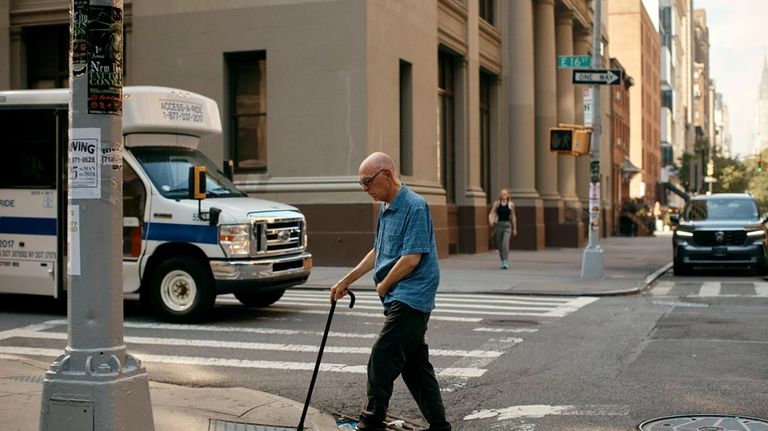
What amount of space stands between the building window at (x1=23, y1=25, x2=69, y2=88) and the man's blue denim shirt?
21569 millimetres

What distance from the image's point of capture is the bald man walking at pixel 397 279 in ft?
19.6

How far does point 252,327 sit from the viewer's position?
12055 mm

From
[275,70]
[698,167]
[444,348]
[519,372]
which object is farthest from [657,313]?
[698,167]

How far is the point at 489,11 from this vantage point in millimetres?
34594

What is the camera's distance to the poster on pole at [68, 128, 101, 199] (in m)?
5.55

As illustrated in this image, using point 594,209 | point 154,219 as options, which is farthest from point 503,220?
point 154,219

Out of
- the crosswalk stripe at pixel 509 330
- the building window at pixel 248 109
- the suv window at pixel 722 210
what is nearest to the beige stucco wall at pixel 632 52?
the suv window at pixel 722 210

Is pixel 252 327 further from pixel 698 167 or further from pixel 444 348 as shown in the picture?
pixel 698 167

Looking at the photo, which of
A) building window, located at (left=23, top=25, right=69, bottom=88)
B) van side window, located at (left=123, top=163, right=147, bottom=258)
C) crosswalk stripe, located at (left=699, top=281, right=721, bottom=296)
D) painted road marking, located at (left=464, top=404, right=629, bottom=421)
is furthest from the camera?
building window, located at (left=23, top=25, right=69, bottom=88)

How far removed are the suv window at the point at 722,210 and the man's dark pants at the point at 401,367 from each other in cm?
1755

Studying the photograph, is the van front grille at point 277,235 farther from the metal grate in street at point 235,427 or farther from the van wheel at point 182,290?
the metal grate in street at point 235,427

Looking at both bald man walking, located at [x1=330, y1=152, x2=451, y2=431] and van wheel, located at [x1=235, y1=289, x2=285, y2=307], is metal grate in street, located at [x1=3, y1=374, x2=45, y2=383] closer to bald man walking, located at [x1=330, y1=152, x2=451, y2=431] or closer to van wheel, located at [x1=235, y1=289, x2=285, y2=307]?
bald man walking, located at [x1=330, y1=152, x2=451, y2=431]

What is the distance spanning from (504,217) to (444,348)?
1259 cm

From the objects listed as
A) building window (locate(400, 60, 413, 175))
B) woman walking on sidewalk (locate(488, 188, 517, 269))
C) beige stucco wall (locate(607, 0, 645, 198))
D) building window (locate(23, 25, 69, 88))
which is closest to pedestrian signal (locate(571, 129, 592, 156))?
woman walking on sidewalk (locate(488, 188, 517, 269))
